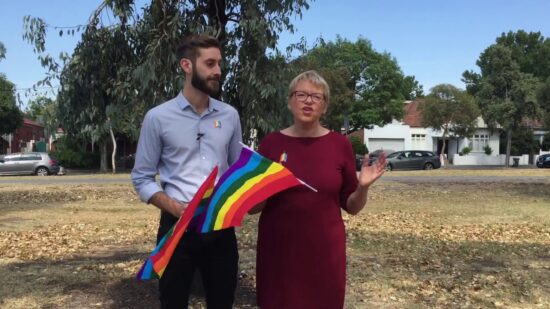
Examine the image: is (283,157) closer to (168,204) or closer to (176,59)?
(168,204)

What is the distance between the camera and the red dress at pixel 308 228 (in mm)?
3035

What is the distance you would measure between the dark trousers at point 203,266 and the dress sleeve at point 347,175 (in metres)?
0.72

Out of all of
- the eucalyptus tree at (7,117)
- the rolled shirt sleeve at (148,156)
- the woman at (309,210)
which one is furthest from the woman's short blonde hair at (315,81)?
the eucalyptus tree at (7,117)

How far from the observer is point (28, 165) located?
31000 mm

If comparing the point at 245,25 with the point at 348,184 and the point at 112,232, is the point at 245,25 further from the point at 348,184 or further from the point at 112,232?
the point at 112,232

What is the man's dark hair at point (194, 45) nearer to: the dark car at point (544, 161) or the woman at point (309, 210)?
the woman at point (309, 210)

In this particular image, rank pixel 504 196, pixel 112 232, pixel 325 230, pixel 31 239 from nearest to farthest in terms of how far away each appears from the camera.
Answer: pixel 325 230, pixel 31 239, pixel 112 232, pixel 504 196

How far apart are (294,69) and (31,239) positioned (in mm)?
5743

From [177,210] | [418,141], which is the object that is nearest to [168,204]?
[177,210]

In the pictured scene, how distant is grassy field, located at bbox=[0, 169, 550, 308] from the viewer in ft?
18.2

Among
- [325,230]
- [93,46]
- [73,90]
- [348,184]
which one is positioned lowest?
[325,230]

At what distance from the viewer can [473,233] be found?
31.3ft

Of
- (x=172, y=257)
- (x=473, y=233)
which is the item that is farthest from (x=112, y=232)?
(x=172, y=257)

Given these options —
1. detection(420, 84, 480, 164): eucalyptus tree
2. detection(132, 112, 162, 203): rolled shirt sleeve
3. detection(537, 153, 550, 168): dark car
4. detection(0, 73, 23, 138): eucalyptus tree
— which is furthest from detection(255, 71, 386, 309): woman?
detection(537, 153, 550, 168): dark car
